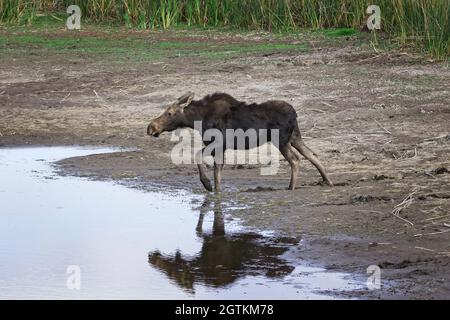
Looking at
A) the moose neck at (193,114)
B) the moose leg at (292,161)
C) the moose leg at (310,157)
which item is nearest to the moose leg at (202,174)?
the moose neck at (193,114)

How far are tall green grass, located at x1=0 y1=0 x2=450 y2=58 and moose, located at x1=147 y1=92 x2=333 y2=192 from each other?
23.3 ft

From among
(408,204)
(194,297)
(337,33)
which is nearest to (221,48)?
(337,33)

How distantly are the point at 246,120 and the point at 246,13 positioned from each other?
11.3 m

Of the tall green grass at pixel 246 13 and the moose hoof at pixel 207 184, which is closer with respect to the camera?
the moose hoof at pixel 207 184

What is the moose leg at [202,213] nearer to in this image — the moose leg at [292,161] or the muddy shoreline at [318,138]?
the muddy shoreline at [318,138]

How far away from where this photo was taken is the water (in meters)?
9.15

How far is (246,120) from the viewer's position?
12.4 meters

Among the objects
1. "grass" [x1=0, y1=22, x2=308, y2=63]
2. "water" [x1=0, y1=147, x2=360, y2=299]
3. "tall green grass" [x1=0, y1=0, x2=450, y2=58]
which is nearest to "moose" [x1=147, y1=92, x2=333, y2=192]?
"water" [x1=0, y1=147, x2=360, y2=299]

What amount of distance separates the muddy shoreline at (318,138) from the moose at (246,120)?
27 cm

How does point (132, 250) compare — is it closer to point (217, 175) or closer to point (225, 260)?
point (225, 260)

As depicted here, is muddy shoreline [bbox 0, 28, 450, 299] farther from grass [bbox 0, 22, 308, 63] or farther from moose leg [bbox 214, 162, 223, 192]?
grass [bbox 0, 22, 308, 63]

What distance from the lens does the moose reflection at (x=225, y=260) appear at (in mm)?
9477

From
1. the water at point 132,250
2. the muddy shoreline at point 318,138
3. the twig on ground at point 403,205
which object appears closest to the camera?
the water at point 132,250
